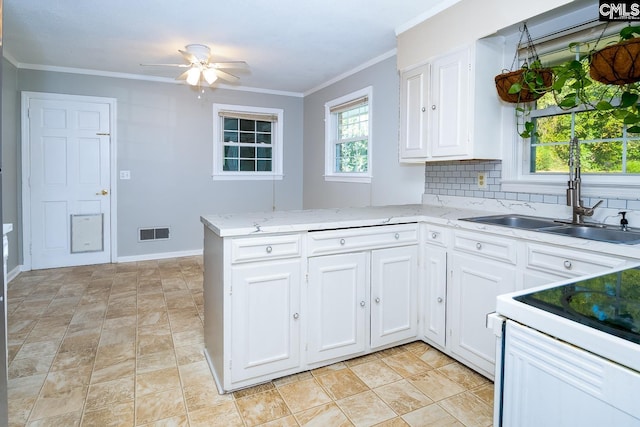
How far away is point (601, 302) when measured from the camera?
91 cm

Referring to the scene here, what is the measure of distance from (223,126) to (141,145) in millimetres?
1112

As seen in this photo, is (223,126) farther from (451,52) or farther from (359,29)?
(451,52)

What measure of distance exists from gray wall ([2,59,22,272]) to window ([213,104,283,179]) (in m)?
2.22

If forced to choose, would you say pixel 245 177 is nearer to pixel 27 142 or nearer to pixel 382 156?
pixel 382 156

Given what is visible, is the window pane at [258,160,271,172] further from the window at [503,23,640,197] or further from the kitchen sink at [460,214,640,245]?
the kitchen sink at [460,214,640,245]

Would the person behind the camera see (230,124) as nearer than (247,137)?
Yes

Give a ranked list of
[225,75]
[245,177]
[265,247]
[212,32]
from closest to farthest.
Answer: [265,247] → [212,32] → [225,75] → [245,177]

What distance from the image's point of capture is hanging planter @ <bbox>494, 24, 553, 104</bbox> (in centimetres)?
225

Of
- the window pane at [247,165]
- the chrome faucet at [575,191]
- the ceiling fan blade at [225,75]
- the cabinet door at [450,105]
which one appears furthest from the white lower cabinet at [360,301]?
the window pane at [247,165]

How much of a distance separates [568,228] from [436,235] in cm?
72

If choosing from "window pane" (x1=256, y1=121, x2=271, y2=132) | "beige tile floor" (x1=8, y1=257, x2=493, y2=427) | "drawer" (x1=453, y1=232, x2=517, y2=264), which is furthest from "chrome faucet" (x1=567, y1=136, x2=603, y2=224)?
"window pane" (x1=256, y1=121, x2=271, y2=132)

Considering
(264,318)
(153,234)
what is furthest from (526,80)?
(153,234)

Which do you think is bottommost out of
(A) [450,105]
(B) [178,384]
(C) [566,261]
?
(B) [178,384]

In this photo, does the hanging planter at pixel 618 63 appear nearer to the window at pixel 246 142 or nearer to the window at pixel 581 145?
the window at pixel 581 145
